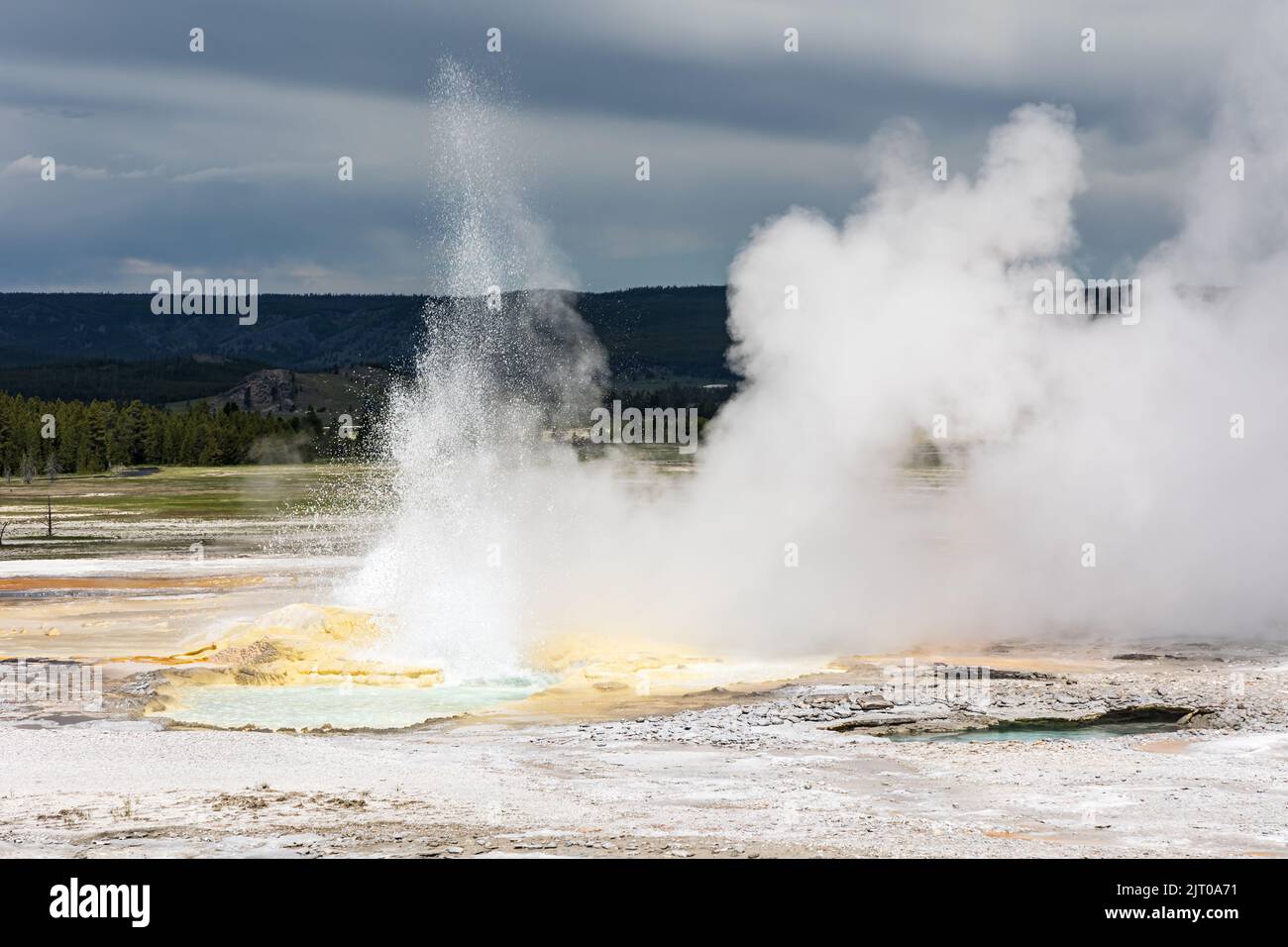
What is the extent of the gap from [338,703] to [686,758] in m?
6.53

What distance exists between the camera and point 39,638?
28625mm

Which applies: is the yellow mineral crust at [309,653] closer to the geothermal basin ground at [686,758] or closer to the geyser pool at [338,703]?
the geothermal basin ground at [686,758]

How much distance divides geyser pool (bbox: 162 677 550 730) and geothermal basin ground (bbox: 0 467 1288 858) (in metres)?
0.13

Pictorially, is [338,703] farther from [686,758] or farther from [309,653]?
[686,758]

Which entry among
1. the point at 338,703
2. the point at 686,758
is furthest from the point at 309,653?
the point at 686,758

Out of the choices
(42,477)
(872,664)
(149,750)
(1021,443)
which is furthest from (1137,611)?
(42,477)

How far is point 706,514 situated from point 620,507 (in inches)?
138

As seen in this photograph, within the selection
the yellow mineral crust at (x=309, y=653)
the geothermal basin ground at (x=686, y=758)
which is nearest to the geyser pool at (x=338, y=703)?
the geothermal basin ground at (x=686, y=758)

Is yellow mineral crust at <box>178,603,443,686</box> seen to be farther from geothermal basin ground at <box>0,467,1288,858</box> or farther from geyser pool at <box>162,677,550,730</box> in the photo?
geyser pool at <box>162,677,550,730</box>

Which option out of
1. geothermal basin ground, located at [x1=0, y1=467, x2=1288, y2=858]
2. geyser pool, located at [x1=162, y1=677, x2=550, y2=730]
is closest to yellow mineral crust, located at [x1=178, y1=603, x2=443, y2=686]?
geothermal basin ground, located at [x1=0, y1=467, x2=1288, y2=858]

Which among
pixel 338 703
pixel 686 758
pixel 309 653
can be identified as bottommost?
pixel 686 758

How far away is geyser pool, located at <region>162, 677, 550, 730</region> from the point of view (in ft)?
67.4

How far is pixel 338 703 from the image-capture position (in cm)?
2175
